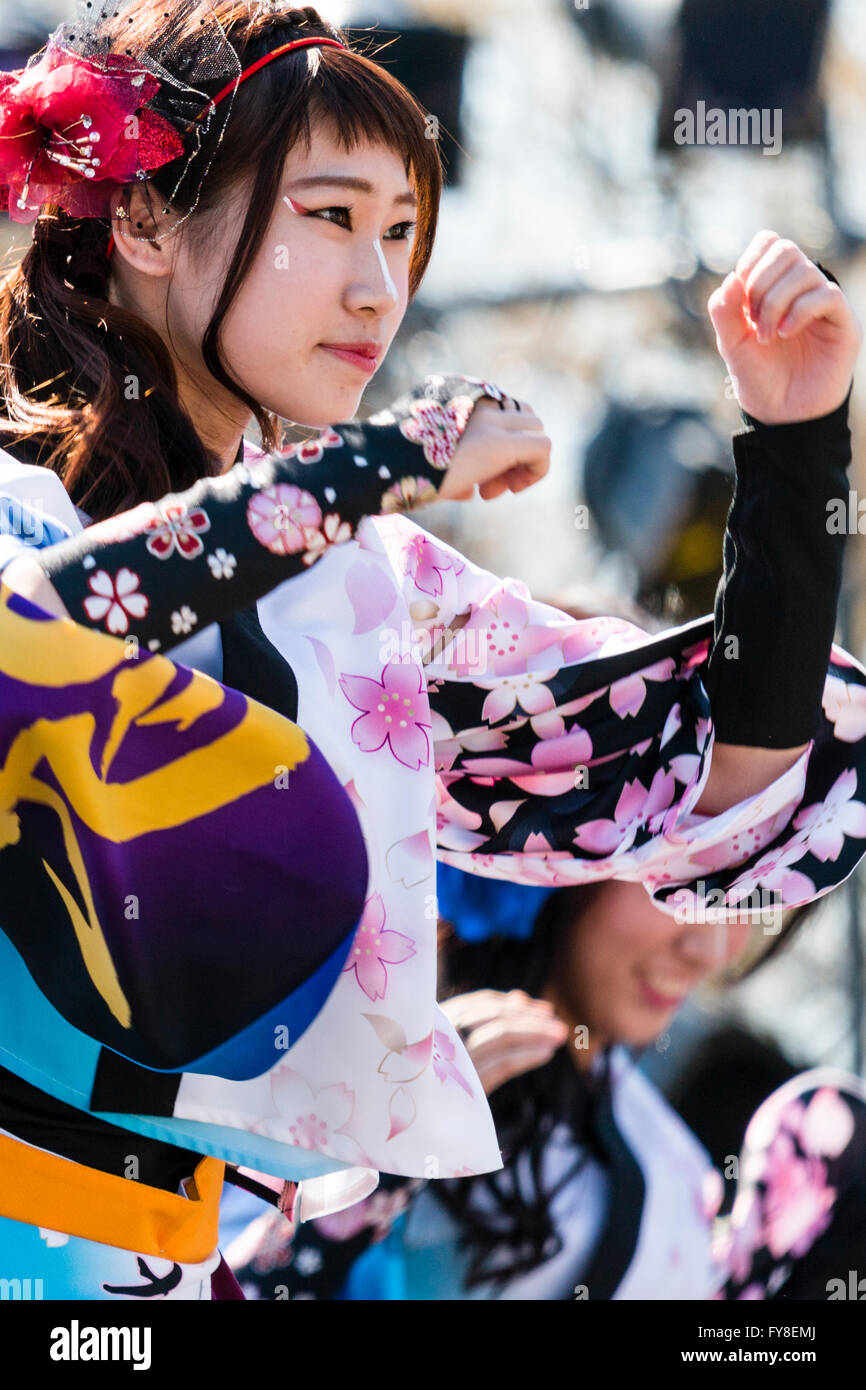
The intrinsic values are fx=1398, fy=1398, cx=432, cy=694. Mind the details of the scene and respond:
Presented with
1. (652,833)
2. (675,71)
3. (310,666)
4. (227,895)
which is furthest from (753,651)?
(675,71)

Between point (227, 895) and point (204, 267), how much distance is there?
50 cm

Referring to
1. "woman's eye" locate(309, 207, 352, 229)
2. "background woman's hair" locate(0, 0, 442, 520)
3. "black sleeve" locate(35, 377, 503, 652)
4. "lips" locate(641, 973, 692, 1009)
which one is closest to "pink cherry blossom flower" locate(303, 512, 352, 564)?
"black sleeve" locate(35, 377, 503, 652)

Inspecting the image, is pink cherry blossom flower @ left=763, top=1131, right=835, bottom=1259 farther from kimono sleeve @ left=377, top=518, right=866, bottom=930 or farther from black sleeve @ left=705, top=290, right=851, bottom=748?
black sleeve @ left=705, top=290, right=851, bottom=748

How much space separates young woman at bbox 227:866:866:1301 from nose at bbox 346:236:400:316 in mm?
1131

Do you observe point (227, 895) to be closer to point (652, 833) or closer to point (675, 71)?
point (652, 833)

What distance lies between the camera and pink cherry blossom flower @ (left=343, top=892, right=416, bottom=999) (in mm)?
951

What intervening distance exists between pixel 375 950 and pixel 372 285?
49cm

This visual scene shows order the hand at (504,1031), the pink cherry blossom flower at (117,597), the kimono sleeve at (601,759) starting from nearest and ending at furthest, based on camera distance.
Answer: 1. the pink cherry blossom flower at (117,597)
2. the kimono sleeve at (601,759)
3. the hand at (504,1031)

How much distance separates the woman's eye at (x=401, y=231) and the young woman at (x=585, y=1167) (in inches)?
43.6

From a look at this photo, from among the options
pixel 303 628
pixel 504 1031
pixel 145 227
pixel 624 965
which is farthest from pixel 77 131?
pixel 624 965

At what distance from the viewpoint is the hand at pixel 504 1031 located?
2061 mm

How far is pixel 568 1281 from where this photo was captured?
1975mm

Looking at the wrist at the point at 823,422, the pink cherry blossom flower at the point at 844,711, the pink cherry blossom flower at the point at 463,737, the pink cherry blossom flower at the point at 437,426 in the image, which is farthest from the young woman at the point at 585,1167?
the pink cherry blossom flower at the point at 437,426

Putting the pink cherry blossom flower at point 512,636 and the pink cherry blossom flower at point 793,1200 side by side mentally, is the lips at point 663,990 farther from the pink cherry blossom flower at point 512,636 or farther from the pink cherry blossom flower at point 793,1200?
the pink cherry blossom flower at point 512,636
